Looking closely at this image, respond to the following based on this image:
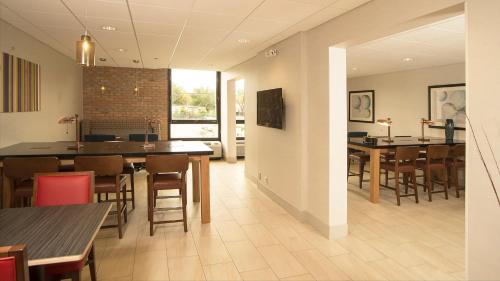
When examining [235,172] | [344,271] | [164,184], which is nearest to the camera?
[344,271]

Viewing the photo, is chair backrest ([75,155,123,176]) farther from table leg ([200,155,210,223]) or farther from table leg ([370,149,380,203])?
table leg ([370,149,380,203])

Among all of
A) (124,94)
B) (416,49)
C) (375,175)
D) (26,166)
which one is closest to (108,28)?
(26,166)

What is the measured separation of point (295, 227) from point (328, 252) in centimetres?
80

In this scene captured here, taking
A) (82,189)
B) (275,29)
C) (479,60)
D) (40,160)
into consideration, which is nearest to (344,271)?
(479,60)

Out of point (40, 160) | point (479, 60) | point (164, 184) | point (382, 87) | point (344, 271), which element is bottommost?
point (344, 271)

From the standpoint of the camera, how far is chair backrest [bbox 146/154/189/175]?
149 inches

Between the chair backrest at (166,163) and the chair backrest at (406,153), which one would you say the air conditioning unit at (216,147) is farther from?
the chair backrest at (166,163)

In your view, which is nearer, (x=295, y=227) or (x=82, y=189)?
(x=82, y=189)

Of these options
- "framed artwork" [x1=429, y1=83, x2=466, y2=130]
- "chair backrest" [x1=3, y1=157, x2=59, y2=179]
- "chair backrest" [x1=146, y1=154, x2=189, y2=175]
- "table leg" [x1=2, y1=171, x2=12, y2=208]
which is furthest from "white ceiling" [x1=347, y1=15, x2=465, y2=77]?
"table leg" [x1=2, y1=171, x2=12, y2=208]

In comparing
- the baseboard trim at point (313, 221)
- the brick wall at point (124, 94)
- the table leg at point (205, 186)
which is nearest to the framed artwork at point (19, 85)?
the table leg at point (205, 186)

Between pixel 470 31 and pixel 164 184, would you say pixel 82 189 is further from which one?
pixel 470 31

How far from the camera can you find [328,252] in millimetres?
3457

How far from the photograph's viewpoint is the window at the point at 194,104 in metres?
9.32

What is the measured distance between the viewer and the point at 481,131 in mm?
2156
